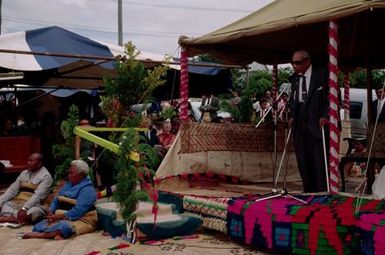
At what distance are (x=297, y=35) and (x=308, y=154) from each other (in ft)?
8.08

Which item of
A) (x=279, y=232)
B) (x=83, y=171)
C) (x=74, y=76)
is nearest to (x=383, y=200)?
(x=279, y=232)

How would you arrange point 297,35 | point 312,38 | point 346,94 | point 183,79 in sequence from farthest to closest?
point 346,94 < point 312,38 < point 297,35 < point 183,79

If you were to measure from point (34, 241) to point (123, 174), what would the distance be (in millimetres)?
1324

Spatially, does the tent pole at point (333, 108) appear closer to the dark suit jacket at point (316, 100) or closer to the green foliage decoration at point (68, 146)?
the dark suit jacket at point (316, 100)

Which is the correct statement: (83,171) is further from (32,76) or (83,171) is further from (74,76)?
(74,76)

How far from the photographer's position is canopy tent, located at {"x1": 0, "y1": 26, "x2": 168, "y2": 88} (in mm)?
8220

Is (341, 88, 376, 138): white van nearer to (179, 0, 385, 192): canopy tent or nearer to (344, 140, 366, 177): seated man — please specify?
(344, 140, 366, 177): seated man

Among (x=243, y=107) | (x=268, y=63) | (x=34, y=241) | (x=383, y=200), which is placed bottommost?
(x=34, y=241)

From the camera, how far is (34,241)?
598cm

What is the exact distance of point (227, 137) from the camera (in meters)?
7.93

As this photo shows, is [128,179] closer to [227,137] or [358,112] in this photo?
[227,137]

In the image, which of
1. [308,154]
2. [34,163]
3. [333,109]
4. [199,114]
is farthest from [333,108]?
[199,114]

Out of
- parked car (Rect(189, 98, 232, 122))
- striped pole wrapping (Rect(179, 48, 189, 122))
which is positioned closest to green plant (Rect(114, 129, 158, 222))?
striped pole wrapping (Rect(179, 48, 189, 122))

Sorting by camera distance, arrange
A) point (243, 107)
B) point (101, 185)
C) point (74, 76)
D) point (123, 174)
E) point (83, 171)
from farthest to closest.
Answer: point (74, 76), point (243, 107), point (101, 185), point (83, 171), point (123, 174)
